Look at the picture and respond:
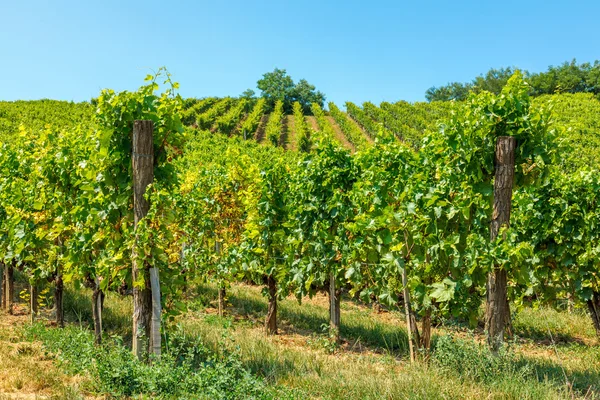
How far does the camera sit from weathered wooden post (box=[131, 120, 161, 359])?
5.80 m

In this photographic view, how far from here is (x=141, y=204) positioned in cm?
592

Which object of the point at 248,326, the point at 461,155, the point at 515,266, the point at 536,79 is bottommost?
the point at 248,326

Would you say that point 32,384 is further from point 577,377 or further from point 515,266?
point 577,377

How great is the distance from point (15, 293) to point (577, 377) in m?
11.9

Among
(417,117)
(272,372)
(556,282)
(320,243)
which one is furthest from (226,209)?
(417,117)

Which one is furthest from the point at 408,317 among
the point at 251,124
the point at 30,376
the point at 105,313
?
the point at 251,124

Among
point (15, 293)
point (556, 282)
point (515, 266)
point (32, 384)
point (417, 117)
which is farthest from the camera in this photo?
point (417, 117)

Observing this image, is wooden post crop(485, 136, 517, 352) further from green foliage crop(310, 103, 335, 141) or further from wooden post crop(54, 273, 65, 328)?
wooden post crop(54, 273, 65, 328)

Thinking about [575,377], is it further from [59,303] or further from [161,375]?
[59,303]

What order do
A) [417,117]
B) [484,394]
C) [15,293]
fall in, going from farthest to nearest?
[417,117] → [15,293] → [484,394]

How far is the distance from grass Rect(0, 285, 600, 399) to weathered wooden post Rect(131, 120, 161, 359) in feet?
1.28

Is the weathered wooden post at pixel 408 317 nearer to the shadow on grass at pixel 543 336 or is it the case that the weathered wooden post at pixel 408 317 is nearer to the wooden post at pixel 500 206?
the wooden post at pixel 500 206

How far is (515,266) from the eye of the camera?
5770mm

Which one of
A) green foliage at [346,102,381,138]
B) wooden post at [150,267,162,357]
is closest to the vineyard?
wooden post at [150,267,162,357]
